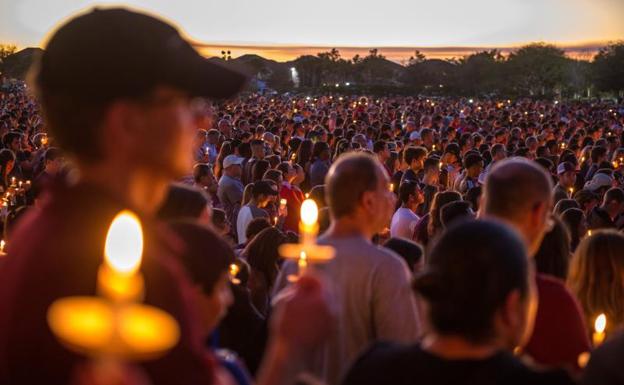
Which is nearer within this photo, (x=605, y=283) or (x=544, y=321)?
(x=544, y=321)

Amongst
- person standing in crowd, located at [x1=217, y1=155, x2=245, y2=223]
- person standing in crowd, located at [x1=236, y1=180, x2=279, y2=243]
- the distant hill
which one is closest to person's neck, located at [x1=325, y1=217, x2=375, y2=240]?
person standing in crowd, located at [x1=236, y1=180, x2=279, y2=243]

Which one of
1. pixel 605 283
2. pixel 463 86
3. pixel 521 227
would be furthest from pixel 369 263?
pixel 463 86

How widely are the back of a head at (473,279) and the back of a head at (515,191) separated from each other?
1.20m

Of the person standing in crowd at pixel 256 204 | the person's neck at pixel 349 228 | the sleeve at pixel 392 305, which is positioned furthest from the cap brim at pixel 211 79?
the person standing in crowd at pixel 256 204

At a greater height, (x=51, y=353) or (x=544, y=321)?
(x=51, y=353)

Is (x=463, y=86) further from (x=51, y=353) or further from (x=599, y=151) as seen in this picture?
(x=51, y=353)

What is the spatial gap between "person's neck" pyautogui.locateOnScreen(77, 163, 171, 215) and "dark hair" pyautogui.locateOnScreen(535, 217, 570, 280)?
9.33ft

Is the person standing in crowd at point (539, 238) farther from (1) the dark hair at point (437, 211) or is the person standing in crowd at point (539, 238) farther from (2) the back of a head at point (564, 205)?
(2) the back of a head at point (564, 205)

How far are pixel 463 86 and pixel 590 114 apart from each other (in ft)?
224

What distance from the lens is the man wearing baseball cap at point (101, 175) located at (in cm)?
148

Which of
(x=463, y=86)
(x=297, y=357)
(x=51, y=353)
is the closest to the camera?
(x=51, y=353)

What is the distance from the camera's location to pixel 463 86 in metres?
107

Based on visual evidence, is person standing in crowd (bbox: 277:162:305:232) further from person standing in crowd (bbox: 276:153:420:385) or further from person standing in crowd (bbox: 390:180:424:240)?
person standing in crowd (bbox: 276:153:420:385)

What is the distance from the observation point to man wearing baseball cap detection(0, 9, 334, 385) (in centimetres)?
148
